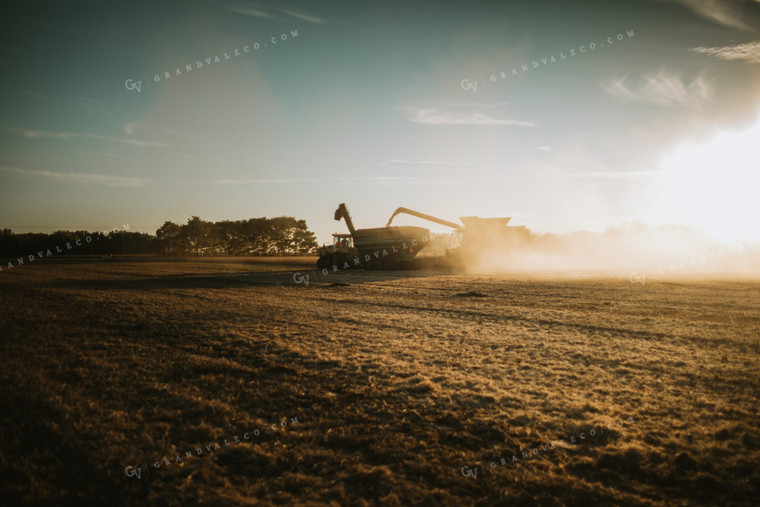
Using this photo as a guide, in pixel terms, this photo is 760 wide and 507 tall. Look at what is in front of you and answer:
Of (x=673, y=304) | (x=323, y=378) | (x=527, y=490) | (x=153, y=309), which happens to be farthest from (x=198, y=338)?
(x=673, y=304)

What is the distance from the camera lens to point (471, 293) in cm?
1454

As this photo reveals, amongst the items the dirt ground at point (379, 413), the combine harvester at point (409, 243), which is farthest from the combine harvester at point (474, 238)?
the dirt ground at point (379, 413)

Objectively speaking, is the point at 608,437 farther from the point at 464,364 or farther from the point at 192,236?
the point at 192,236

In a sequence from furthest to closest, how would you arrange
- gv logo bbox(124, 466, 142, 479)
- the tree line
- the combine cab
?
the tree line → the combine cab → gv logo bbox(124, 466, 142, 479)

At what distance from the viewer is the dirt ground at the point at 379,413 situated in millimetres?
3109

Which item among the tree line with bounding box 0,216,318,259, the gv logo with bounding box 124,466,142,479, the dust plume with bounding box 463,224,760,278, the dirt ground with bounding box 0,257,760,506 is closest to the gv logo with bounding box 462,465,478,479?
the dirt ground with bounding box 0,257,760,506

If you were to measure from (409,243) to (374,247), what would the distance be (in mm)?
2792

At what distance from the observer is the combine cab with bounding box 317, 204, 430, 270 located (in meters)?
28.2

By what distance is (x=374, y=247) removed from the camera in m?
28.9

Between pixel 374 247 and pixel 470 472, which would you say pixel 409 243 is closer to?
pixel 374 247

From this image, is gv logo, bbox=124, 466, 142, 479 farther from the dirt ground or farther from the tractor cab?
the tractor cab

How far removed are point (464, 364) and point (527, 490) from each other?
10.1ft

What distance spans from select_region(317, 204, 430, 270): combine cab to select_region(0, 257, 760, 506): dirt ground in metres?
19.1

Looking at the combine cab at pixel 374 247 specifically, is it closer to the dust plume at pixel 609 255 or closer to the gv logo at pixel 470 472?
the dust plume at pixel 609 255
